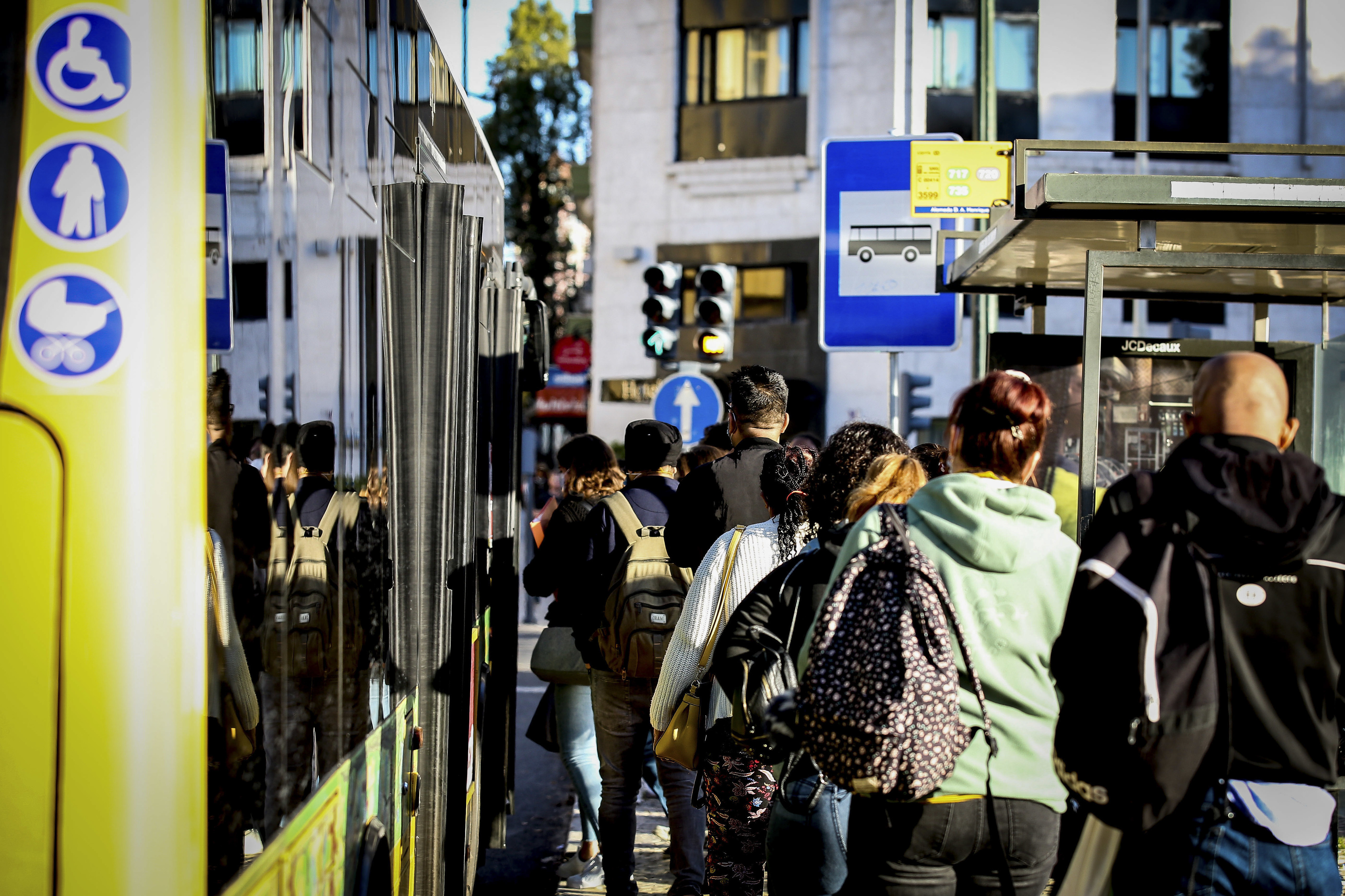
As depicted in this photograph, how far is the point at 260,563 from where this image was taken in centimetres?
187

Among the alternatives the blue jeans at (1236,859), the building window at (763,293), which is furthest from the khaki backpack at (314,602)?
the building window at (763,293)

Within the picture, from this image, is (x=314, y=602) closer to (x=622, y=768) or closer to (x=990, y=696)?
(x=990, y=696)

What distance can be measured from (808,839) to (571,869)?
2643 millimetres

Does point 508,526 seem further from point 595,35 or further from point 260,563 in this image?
point 595,35

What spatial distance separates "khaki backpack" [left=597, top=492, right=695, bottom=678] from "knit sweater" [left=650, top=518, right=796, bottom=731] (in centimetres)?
85

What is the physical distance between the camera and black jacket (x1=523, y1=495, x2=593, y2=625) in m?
4.88

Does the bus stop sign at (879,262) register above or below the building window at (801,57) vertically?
below

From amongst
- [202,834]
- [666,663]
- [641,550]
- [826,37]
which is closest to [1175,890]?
[666,663]

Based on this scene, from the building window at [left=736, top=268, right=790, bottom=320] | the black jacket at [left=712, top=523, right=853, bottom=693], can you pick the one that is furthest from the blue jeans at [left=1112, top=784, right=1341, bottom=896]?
the building window at [left=736, top=268, right=790, bottom=320]

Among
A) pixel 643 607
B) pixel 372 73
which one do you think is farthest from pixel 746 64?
pixel 372 73

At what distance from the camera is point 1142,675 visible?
7.43ft

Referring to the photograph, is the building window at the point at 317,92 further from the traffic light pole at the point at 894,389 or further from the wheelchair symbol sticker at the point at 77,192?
the traffic light pole at the point at 894,389

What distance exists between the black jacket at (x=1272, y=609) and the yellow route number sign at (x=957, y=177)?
3765mm

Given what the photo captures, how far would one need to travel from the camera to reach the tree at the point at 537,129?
3238 centimetres
